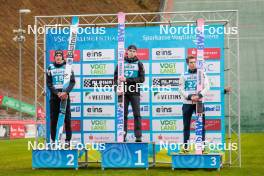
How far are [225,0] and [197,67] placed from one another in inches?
1699

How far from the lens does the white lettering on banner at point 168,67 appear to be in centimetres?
1944

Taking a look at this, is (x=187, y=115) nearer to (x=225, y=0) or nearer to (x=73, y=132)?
(x=73, y=132)

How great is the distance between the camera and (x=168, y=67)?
64.0 ft

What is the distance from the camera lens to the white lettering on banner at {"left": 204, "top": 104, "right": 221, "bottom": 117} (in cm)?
1930

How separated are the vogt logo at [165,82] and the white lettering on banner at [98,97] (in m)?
1.17

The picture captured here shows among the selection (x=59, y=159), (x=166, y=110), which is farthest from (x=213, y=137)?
(x=59, y=159)

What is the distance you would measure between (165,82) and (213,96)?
1.32 meters

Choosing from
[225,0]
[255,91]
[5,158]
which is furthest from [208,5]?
[5,158]

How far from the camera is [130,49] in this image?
18.2 meters

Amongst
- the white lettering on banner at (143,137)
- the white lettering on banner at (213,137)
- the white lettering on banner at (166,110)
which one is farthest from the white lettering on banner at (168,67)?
the white lettering on banner at (213,137)

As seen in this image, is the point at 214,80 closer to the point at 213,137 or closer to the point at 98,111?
the point at 213,137

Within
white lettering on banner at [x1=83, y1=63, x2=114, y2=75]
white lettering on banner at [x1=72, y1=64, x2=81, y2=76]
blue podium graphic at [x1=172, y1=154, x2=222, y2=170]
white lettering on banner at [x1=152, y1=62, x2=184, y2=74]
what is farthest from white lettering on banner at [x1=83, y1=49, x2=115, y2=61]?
blue podium graphic at [x1=172, y1=154, x2=222, y2=170]

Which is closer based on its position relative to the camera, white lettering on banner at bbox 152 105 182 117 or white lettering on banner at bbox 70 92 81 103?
white lettering on banner at bbox 152 105 182 117

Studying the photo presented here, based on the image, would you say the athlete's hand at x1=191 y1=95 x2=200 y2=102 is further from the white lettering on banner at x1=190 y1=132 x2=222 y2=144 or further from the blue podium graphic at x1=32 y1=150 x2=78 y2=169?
the blue podium graphic at x1=32 y1=150 x2=78 y2=169
